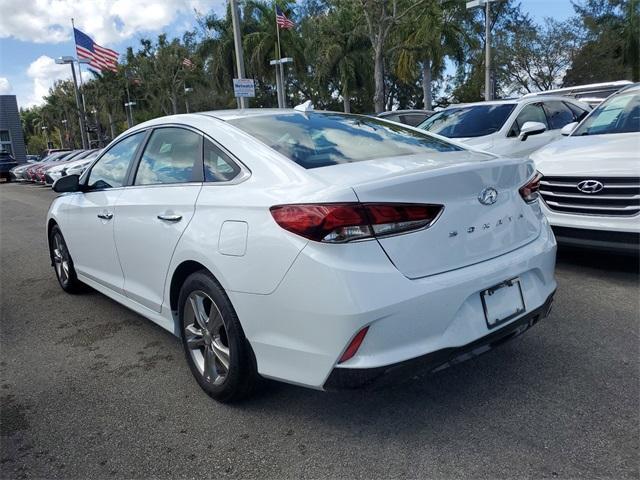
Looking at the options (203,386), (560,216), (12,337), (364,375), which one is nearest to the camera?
(364,375)

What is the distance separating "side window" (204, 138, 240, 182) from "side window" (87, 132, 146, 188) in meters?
1.00

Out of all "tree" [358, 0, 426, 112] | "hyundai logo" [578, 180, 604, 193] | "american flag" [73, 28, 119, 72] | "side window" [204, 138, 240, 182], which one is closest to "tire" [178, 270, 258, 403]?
"side window" [204, 138, 240, 182]

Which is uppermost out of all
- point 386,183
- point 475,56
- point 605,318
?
point 475,56

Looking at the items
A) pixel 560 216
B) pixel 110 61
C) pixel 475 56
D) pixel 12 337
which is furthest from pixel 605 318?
pixel 475 56

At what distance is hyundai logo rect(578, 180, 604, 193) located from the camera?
4570mm

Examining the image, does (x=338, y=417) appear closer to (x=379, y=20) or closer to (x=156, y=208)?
(x=156, y=208)

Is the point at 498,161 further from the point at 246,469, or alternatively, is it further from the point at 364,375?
the point at 246,469

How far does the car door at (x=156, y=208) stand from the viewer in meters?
3.07

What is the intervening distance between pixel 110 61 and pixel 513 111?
79.0ft

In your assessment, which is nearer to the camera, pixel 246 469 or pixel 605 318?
pixel 246 469

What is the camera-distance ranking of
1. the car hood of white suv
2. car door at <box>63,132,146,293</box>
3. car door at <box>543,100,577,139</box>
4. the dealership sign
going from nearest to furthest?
car door at <box>63,132,146,293</box>, the car hood of white suv, car door at <box>543,100,577,139</box>, the dealership sign

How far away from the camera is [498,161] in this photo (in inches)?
111

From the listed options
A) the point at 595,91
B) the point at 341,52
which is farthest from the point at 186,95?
the point at 595,91

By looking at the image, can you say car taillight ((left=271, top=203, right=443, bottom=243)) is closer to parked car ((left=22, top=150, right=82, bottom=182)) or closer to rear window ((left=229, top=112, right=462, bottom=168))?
rear window ((left=229, top=112, right=462, bottom=168))
